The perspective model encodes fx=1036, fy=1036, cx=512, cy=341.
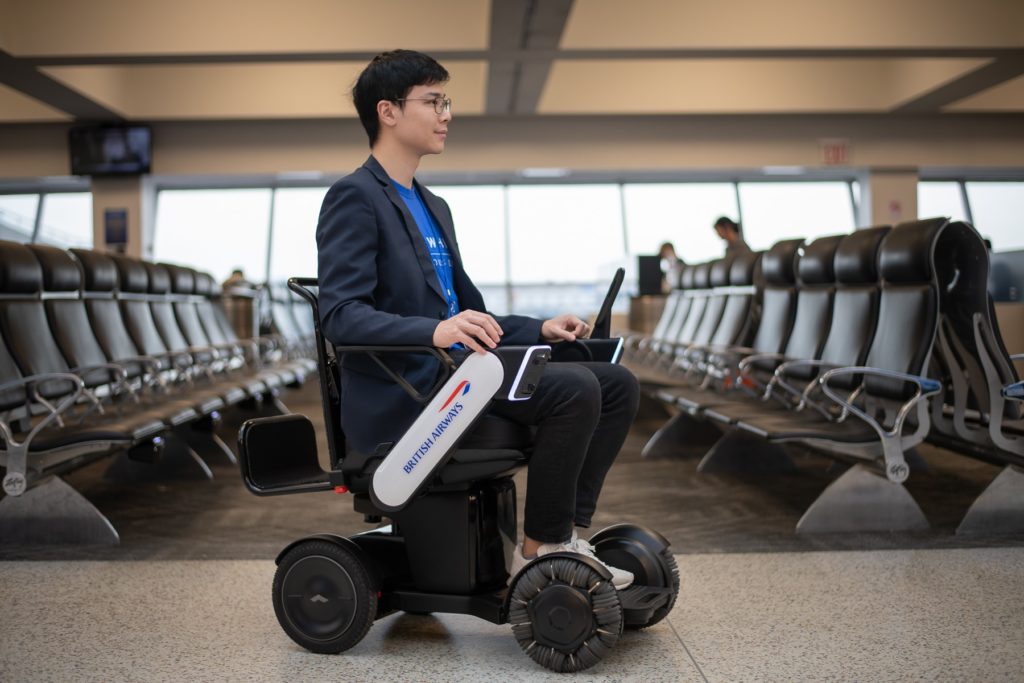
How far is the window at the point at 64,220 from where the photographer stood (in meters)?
14.6

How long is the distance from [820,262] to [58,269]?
3235mm

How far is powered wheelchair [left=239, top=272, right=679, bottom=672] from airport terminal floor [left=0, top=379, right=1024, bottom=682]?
0.29 ft

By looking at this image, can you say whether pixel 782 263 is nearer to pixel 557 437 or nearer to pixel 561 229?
pixel 557 437

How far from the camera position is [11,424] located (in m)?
3.94

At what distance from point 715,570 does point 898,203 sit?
12311mm

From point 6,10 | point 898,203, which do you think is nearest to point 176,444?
point 6,10

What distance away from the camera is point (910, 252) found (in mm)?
3521

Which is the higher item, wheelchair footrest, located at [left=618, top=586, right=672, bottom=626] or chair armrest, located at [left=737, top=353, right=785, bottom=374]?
chair armrest, located at [left=737, top=353, right=785, bottom=374]

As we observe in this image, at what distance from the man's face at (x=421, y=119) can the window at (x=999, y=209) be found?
47.8 feet

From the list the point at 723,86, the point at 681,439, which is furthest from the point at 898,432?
the point at 723,86

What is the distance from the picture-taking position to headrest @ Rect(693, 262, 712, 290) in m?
6.98

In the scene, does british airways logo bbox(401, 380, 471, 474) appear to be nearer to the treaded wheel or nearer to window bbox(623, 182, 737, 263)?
the treaded wheel

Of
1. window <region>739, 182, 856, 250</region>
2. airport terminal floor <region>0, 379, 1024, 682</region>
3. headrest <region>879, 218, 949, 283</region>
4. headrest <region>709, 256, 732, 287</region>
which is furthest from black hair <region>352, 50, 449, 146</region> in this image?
window <region>739, 182, 856, 250</region>

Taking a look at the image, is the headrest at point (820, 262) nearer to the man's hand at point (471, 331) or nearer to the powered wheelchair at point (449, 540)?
the powered wheelchair at point (449, 540)
